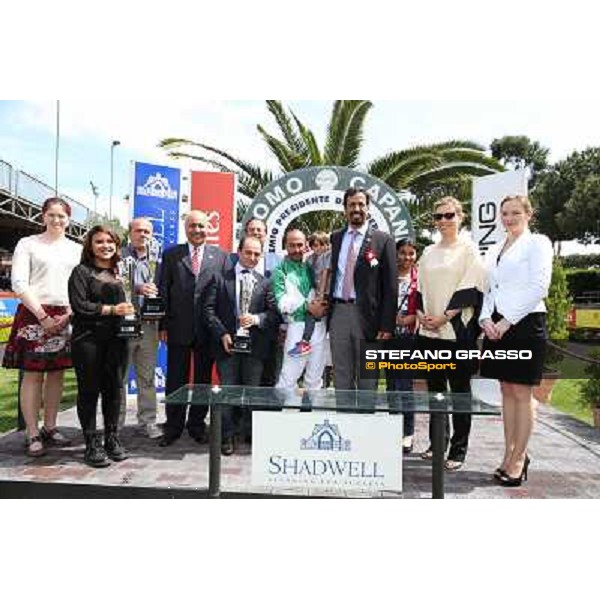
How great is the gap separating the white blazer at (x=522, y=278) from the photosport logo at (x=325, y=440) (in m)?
0.87

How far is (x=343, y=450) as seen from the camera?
2.61m

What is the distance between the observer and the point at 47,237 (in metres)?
3.27

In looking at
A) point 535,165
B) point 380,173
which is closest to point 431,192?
point 380,173

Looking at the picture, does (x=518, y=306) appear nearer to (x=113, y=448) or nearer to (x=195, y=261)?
(x=195, y=261)

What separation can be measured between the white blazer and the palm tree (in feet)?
3.07

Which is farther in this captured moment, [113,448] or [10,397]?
[10,397]

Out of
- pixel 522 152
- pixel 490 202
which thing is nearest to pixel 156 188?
pixel 490 202

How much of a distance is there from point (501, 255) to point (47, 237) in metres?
2.33

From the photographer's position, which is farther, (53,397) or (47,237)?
(53,397)

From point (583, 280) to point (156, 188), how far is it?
2999 millimetres

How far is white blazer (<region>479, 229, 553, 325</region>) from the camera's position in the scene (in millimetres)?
2781

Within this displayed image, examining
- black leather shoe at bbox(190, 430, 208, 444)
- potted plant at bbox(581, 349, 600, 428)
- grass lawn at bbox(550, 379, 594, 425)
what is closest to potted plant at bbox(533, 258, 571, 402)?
grass lawn at bbox(550, 379, 594, 425)

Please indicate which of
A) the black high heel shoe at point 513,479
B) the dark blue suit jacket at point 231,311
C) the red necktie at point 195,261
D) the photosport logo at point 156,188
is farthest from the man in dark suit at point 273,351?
the black high heel shoe at point 513,479

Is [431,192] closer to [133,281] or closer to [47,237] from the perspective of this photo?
[133,281]
